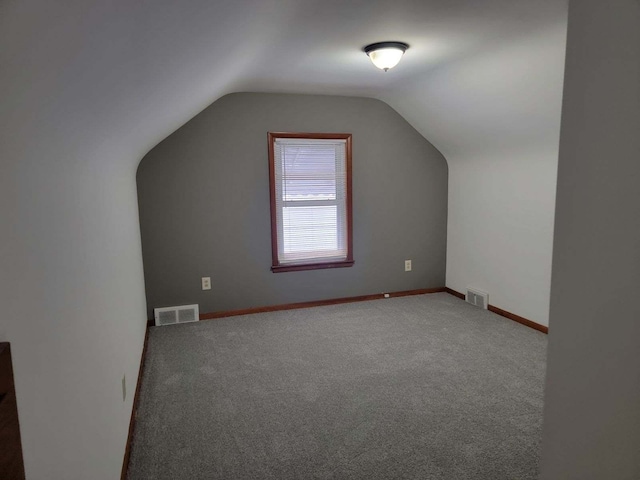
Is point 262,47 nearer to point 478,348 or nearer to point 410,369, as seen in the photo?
point 410,369

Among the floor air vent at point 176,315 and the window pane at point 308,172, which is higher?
the window pane at point 308,172

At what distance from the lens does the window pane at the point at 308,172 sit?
14.0 ft

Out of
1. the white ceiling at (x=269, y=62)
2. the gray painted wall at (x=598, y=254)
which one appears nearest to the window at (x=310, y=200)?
the white ceiling at (x=269, y=62)

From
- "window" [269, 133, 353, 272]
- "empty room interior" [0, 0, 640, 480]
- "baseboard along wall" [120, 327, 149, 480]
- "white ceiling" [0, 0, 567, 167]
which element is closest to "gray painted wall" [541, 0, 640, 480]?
"empty room interior" [0, 0, 640, 480]

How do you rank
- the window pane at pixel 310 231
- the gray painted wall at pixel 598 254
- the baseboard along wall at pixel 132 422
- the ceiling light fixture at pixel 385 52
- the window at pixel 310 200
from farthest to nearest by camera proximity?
1. the window pane at pixel 310 231
2. the window at pixel 310 200
3. the ceiling light fixture at pixel 385 52
4. the baseboard along wall at pixel 132 422
5. the gray painted wall at pixel 598 254

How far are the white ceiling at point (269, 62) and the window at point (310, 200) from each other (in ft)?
1.83

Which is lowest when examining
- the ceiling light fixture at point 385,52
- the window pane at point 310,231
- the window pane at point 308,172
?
the window pane at point 310,231

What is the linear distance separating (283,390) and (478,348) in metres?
1.60

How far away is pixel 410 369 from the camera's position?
2965mm

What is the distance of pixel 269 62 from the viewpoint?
3.09 m

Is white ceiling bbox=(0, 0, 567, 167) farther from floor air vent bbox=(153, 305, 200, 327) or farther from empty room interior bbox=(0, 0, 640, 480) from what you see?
floor air vent bbox=(153, 305, 200, 327)

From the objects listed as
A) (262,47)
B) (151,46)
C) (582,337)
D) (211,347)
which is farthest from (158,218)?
(582,337)

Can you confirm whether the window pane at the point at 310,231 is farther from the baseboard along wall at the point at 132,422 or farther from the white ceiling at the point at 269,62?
the baseboard along wall at the point at 132,422

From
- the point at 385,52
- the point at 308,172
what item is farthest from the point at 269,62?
the point at 308,172
